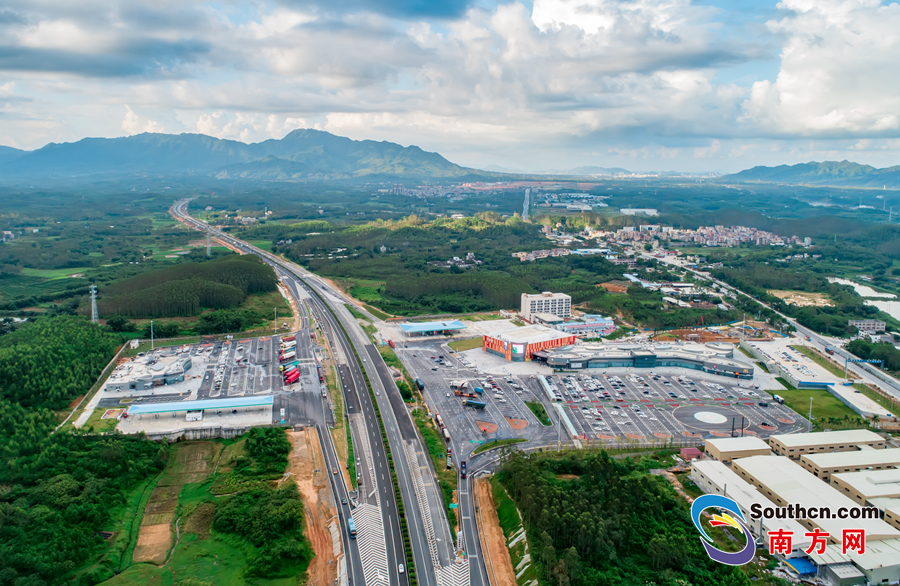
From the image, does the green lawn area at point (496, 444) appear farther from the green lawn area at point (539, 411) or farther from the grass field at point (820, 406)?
the grass field at point (820, 406)

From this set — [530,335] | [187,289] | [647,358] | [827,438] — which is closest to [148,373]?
[187,289]

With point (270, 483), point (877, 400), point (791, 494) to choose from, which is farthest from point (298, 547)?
point (877, 400)

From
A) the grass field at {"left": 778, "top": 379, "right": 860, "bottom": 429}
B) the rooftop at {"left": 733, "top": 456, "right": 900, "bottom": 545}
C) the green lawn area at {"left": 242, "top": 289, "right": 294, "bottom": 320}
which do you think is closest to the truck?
the green lawn area at {"left": 242, "top": 289, "right": 294, "bottom": 320}

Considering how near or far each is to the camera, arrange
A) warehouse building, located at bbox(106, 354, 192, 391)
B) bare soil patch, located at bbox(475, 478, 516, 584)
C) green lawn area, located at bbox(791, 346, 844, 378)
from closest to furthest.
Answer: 1. bare soil patch, located at bbox(475, 478, 516, 584)
2. warehouse building, located at bbox(106, 354, 192, 391)
3. green lawn area, located at bbox(791, 346, 844, 378)

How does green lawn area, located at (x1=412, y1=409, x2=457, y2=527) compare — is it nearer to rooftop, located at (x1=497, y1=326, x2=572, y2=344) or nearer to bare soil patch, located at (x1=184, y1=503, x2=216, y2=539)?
bare soil patch, located at (x1=184, y1=503, x2=216, y2=539)

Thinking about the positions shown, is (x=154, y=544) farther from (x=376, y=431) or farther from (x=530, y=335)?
(x=530, y=335)

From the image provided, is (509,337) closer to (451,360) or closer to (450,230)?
(451,360)
